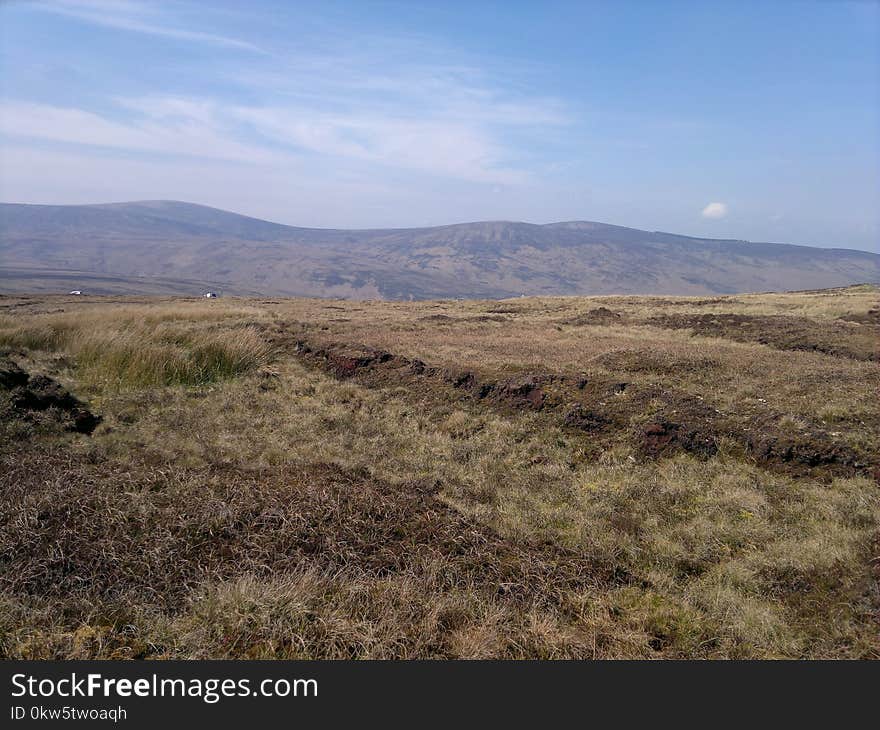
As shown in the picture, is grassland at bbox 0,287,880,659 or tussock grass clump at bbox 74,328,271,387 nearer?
grassland at bbox 0,287,880,659

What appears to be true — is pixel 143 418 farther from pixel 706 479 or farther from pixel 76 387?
pixel 706 479

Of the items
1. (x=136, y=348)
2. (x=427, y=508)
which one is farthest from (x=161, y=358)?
(x=427, y=508)

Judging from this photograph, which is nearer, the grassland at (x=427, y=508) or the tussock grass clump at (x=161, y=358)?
the grassland at (x=427, y=508)

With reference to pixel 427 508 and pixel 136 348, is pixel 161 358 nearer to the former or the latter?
pixel 136 348

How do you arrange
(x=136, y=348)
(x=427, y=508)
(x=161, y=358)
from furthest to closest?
(x=136, y=348) < (x=161, y=358) < (x=427, y=508)

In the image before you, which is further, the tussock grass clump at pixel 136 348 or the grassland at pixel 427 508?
the tussock grass clump at pixel 136 348

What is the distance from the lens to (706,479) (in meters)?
6.93

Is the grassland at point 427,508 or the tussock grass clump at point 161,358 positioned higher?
the tussock grass clump at point 161,358

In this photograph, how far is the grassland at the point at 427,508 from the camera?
364 centimetres

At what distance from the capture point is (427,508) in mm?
5820

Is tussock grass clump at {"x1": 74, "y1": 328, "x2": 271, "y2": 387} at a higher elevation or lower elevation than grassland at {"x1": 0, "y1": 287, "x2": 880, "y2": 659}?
higher

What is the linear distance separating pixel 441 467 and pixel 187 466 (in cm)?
321

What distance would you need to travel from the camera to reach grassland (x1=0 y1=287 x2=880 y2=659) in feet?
11.9

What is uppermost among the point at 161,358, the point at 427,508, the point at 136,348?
the point at 136,348
